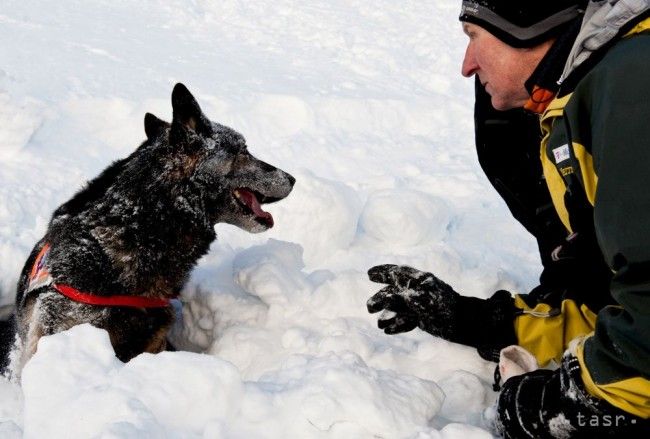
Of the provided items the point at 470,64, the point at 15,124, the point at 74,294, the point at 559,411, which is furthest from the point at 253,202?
the point at 15,124

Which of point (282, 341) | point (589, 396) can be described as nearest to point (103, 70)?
point (282, 341)

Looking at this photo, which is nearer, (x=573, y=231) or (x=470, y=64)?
(x=573, y=231)

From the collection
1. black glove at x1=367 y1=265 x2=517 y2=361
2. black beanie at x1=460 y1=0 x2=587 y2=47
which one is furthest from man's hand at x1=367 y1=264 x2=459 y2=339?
black beanie at x1=460 y1=0 x2=587 y2=47

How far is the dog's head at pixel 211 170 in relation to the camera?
3.36 metres

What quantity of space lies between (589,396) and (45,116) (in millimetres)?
6076

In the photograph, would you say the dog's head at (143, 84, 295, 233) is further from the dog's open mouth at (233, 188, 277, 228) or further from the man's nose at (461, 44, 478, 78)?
the man's nose at (461, 44, 478, 78)

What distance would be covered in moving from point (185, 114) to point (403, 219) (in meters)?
1.66

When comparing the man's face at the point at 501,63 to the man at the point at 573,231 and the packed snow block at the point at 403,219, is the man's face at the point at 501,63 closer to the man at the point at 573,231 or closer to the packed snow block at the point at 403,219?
the man at the point at 573,231

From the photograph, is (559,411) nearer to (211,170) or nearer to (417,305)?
(417,305)

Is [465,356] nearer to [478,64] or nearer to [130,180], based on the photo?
[478,64]

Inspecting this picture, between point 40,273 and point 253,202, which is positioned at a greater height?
point 253,202

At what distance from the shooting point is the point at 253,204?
378 cm

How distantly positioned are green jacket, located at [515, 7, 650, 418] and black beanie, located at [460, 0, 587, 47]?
0.86ft

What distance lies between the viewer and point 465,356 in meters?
2.66
